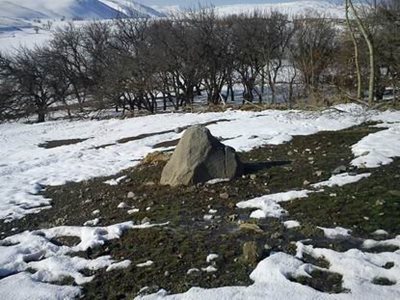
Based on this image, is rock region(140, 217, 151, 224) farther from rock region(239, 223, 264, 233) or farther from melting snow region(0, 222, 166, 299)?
rock region(239, 223, 264, 233)

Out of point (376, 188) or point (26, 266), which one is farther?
point (376, 188)

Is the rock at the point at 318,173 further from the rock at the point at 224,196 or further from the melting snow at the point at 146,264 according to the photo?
the melting snow at the point at 146,264

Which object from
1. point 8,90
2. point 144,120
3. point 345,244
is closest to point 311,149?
point 345,244

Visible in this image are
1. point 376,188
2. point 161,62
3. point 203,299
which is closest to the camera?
point 203,299

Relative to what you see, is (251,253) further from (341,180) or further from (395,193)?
(341,180)

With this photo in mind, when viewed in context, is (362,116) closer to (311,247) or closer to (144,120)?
(311,247)

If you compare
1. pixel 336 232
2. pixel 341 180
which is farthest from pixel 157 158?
pixel 336 232

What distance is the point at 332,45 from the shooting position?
1460 inches

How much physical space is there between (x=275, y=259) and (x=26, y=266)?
2.85 meters

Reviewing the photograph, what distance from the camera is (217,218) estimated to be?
6.51 meters

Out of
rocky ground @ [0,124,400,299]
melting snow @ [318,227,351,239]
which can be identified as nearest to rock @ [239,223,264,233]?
rocky ground @ [0,124,400,299]

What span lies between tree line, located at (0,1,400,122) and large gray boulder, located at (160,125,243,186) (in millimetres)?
22233

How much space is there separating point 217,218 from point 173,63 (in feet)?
102

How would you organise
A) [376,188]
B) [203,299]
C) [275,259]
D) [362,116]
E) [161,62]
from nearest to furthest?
[203,299]
[275,259]
[376,188]
[362,116]
[161,62]
